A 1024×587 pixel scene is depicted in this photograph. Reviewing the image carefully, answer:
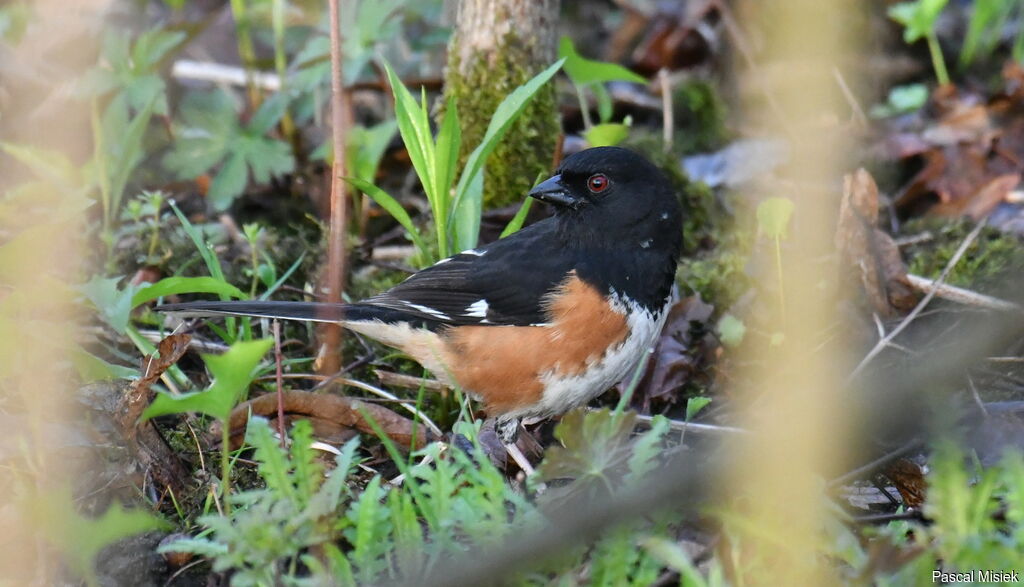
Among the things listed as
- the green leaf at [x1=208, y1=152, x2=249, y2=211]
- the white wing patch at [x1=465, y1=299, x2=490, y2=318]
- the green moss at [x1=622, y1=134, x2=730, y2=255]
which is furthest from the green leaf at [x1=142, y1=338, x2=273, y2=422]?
the green moss at [x1=622, y1=134, x2=730, y2=255]

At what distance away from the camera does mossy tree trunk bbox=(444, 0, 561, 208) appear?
3496 mm

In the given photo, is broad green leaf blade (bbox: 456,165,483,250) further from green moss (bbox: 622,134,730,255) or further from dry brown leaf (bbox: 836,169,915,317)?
dry brown leaf (bbox: 836,169,915,317)

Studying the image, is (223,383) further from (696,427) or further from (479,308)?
(696,427)

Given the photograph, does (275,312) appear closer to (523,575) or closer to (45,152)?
(523,575)

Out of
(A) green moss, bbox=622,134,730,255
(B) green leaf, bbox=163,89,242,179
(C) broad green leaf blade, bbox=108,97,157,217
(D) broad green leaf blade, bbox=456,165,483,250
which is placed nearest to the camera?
(D) broad green leaf blade, bbox=456,165,483,250

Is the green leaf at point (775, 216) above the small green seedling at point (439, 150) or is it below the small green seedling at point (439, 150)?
below

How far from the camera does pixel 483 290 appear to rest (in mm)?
2893

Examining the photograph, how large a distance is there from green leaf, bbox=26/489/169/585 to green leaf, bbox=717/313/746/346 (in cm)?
178

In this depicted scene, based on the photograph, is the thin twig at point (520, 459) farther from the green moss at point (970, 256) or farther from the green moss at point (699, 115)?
the green moss at point (699, 115)

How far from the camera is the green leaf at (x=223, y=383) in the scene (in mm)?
2006

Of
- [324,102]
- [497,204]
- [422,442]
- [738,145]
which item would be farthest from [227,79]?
[422,442]

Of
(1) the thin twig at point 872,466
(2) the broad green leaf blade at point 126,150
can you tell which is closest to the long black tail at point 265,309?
(2) the broad green leaf blade at point 126,150

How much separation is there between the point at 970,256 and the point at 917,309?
52 cm

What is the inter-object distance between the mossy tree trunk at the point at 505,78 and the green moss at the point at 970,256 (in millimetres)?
1253
